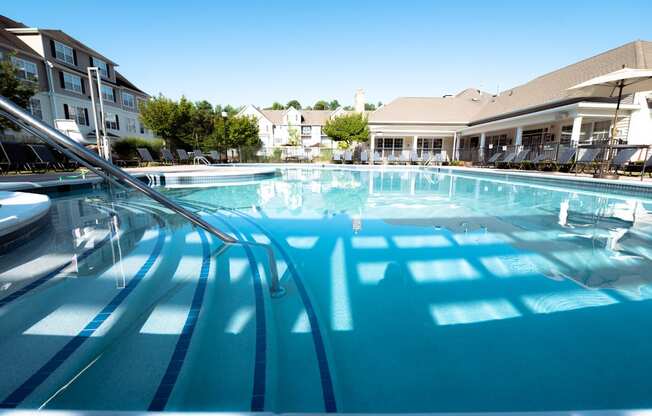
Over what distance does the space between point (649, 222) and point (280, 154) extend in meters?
24.4

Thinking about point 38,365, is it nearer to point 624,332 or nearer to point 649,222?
point 624,332

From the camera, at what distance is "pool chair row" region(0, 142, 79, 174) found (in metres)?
10.5

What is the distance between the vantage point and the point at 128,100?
91.7ft

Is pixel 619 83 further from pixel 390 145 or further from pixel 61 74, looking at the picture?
pixel 61 74

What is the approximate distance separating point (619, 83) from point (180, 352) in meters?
12.9

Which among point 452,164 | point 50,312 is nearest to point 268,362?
point 50,312

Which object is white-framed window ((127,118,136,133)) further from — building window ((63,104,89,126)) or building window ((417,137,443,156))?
building window ((417,137,443,156))

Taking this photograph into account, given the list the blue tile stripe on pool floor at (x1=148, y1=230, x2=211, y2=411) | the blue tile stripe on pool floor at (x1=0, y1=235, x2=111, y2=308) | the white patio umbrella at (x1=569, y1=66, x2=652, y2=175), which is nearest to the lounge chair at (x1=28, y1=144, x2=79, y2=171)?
the blue tile stripe on pool floor at (x1=0, y1=235, x2=111, y2=308)

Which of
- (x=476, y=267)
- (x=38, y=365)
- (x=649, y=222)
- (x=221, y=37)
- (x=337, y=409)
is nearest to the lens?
(x=337, y=409)

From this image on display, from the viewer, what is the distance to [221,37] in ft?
52.5

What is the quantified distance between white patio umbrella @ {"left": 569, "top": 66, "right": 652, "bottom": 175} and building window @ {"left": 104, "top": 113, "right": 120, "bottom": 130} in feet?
98.1

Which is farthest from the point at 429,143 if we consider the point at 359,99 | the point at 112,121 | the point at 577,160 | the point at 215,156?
the point at 112,121

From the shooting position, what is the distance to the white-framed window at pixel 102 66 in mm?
24325

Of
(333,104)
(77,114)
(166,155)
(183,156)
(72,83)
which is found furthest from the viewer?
(333,104)
